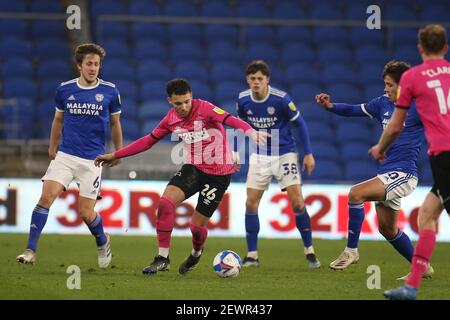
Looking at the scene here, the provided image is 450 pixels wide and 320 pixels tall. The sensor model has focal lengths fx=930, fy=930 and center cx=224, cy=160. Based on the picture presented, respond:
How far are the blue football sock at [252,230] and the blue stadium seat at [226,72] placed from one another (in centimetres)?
785

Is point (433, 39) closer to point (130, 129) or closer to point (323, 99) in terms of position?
point (323, 99)

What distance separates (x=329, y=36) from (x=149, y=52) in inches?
153

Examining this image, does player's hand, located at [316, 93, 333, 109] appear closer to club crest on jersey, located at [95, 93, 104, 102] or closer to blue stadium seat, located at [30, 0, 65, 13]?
club crest on jersey, located at [95, 93, 104, 102]

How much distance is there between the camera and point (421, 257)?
7.09 metres

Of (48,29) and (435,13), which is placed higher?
(435,13)

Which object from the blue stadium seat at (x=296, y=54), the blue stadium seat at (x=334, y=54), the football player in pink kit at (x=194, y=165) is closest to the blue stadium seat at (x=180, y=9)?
the blue stadium seat at (x=296, y=54)

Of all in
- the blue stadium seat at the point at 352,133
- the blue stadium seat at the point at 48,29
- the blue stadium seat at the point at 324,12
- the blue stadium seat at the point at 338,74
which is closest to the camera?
the blue stadium seat at the point at 352,133

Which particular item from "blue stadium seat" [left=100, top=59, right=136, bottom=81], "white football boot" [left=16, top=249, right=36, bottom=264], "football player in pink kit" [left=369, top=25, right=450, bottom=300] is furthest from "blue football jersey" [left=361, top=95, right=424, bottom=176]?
"blue stadium seat" [left=100, top=59, right=136, bottom=81]

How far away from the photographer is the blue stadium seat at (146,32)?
1934cm

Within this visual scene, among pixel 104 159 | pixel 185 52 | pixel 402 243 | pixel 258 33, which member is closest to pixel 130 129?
pixel 185 52

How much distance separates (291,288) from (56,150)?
342 cm

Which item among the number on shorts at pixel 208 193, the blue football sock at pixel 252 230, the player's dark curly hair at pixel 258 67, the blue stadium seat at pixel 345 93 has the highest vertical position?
the blue stadium seat at pixel 345 93

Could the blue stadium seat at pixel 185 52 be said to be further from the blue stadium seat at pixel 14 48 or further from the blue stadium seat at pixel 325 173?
the blue stadium seat at pixel 325 173

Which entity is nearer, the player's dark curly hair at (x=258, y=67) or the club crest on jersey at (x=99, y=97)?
the club crest on jersey at (x=99, y=97)
